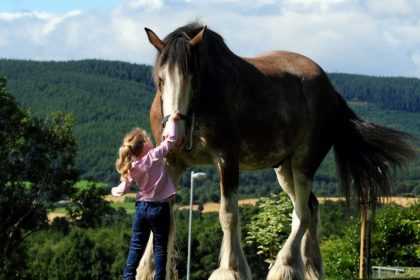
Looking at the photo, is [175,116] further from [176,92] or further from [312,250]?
[312,250]

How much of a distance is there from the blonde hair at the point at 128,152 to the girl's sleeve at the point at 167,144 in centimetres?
13

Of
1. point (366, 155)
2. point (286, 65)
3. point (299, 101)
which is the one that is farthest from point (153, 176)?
point (366, 155)

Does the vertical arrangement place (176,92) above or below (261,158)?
above

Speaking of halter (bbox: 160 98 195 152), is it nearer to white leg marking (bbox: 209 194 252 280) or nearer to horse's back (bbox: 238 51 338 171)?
white leg marking (bbox: 209 194 252 280)

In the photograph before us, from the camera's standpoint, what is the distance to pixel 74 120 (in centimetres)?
4372

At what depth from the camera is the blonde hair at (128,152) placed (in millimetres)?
7691

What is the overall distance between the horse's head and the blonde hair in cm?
27

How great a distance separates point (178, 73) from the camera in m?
7.76

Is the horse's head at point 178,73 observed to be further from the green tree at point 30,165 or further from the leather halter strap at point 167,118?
the green tree at point 30,165

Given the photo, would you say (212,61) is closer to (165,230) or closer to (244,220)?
(165,230)

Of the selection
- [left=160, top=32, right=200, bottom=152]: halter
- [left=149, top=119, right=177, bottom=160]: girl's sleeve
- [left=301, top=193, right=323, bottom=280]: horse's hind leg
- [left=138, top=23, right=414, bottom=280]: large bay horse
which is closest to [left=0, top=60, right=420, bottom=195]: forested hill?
[left=138, top=23, right=414, bottom=280]: large bay horse

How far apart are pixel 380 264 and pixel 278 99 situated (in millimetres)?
19744

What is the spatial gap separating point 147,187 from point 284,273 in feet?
7.23

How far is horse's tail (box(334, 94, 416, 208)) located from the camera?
414 inches
